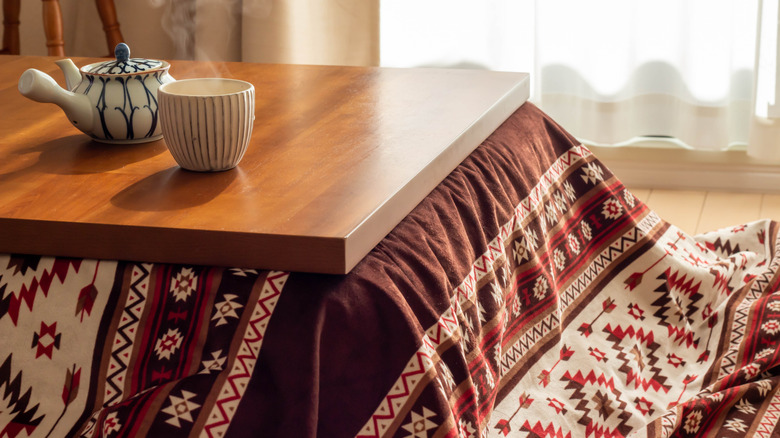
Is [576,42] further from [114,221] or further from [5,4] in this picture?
[114,221]

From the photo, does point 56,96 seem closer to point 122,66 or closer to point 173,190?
point 122,66

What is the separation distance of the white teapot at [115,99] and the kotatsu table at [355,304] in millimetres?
25

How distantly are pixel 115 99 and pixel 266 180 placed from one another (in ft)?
0.86

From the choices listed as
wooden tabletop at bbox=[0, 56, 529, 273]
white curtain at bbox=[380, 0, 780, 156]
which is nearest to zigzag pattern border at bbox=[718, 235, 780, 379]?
wooden tabletop at bbox=[0, 56, 529, 273]

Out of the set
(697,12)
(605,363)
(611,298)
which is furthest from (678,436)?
(697,12)

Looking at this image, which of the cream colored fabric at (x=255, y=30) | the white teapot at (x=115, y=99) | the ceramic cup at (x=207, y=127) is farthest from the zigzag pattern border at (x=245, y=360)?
the cream colored fabric at (x=255, y=30)

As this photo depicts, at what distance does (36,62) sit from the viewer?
1.65 m

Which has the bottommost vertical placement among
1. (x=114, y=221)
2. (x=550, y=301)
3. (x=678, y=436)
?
(x=678, y=436)

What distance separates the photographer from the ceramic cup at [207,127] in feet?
3.30

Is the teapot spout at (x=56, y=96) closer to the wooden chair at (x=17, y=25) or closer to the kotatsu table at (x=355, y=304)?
the kotatsu table at (x=355, y=304)

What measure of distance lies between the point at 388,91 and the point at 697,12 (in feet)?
4.22

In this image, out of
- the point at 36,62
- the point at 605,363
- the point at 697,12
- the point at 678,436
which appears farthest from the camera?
the point at 697,12

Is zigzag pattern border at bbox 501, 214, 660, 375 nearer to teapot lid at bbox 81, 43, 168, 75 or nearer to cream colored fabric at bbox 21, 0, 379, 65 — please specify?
teapot lid at bbox 81, 43, 168, 75

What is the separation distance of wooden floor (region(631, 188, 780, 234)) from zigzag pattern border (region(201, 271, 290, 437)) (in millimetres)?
1646
